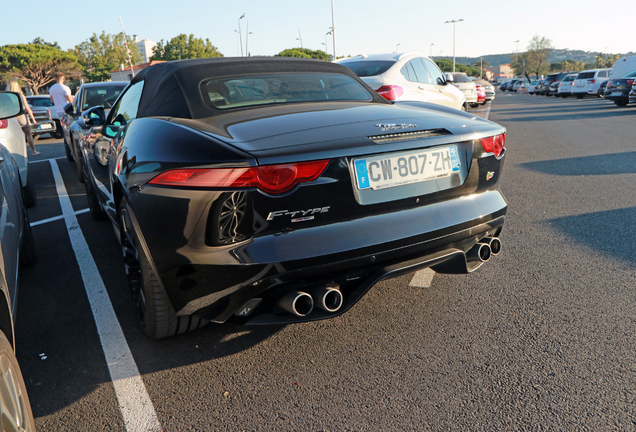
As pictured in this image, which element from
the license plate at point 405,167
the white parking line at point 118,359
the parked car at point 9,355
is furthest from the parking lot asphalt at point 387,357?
the license plate at point 405,167

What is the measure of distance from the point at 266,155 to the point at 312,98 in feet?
4.28

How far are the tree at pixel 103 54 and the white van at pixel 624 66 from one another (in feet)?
260

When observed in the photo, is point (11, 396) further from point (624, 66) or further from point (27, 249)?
point (624, 66)

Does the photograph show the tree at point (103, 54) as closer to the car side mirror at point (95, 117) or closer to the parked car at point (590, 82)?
the parked car at point (590, 82)

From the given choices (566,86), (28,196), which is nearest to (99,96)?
(28,196)

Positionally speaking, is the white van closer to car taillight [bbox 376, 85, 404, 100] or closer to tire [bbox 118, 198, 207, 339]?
car taillight [bbox 376, 85, 404, 100]

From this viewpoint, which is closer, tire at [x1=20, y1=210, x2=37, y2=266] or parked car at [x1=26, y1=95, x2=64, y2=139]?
tire at [x1=20, y1=210, x2=37, y2=266]

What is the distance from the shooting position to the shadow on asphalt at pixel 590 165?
23.1ft

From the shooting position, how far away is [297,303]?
2.34 metres

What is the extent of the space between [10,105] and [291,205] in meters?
2.64

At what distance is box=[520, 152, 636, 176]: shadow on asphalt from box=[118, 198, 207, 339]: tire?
6080mm

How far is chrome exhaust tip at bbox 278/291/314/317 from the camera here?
228 centimetres

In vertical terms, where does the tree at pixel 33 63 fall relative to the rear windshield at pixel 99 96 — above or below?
above

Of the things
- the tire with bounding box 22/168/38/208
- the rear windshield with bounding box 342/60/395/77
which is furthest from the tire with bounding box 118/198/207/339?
the rear windshield with bounding box 342/60/395/77
